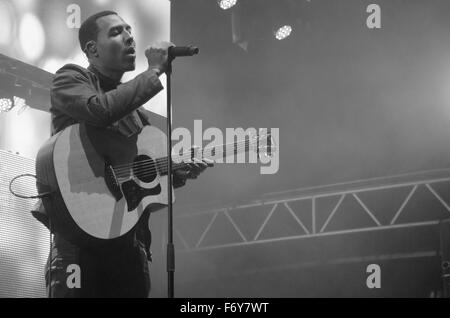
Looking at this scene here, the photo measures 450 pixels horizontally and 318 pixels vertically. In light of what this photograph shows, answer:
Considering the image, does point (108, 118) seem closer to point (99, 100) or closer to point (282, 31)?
point (99, 100)

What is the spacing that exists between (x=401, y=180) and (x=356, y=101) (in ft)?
3.86

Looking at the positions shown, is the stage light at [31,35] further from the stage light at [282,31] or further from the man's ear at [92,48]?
the stage light at [282,31]

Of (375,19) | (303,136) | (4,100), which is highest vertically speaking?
(375,19)

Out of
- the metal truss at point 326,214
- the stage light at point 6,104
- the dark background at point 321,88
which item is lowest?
the metal truss at point 326,214

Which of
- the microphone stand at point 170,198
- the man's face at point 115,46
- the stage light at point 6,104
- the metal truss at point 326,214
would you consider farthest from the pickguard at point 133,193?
the metal truss at point 326,214

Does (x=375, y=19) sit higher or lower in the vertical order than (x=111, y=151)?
higher

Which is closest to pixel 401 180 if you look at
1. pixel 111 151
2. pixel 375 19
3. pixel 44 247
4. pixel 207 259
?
pixel 375 19

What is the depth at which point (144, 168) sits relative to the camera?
9.29ft

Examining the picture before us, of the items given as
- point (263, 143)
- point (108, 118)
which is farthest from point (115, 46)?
point (263, 143)

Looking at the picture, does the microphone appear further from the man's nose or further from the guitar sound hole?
the guitar sound hole

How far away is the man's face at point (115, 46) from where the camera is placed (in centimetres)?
279

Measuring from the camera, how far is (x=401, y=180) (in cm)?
655

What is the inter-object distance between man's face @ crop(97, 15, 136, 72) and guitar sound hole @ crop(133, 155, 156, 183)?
357 mm
